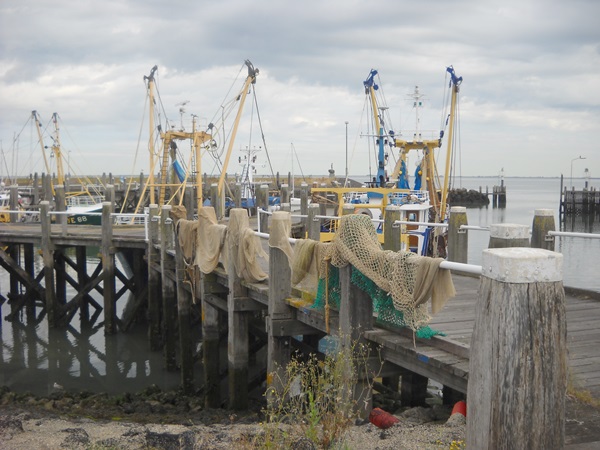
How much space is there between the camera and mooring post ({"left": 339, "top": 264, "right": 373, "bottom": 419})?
6238mm

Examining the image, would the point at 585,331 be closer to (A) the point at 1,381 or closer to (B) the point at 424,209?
(B) the point at 424,209

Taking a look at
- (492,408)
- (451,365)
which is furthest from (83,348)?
(492,408)

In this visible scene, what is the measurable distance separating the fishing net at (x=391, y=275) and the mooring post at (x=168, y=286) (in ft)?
30.8

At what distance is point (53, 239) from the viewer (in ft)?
66.2

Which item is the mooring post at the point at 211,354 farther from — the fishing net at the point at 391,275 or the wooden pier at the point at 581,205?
the wooden pier at the point at 581,205

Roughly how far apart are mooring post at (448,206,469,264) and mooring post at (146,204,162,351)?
9.09 metres

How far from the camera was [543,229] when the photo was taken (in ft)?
24.8

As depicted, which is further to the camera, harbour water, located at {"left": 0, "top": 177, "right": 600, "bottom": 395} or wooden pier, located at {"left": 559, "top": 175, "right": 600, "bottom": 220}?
wooden pier, located at {"left": 559, "top": 175, "right": 600, "bottom": 220}

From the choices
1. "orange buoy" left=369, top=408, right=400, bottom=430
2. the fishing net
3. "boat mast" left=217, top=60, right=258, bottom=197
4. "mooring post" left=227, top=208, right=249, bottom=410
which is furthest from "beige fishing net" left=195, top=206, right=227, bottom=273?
"boat mast" left=217, top=60, right=258, bottom=197

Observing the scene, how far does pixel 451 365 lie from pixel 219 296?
25.5 feet

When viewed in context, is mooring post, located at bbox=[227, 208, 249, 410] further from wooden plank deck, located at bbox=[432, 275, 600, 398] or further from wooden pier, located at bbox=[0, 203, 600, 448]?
wooden plank deck, located at bbox=[432, 275, 600, 398]

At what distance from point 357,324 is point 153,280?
40.3 feet

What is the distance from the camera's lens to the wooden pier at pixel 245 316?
5.93 meters

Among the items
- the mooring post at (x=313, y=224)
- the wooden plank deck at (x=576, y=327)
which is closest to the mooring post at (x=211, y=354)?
the mooring post at (x=313, y=224)
